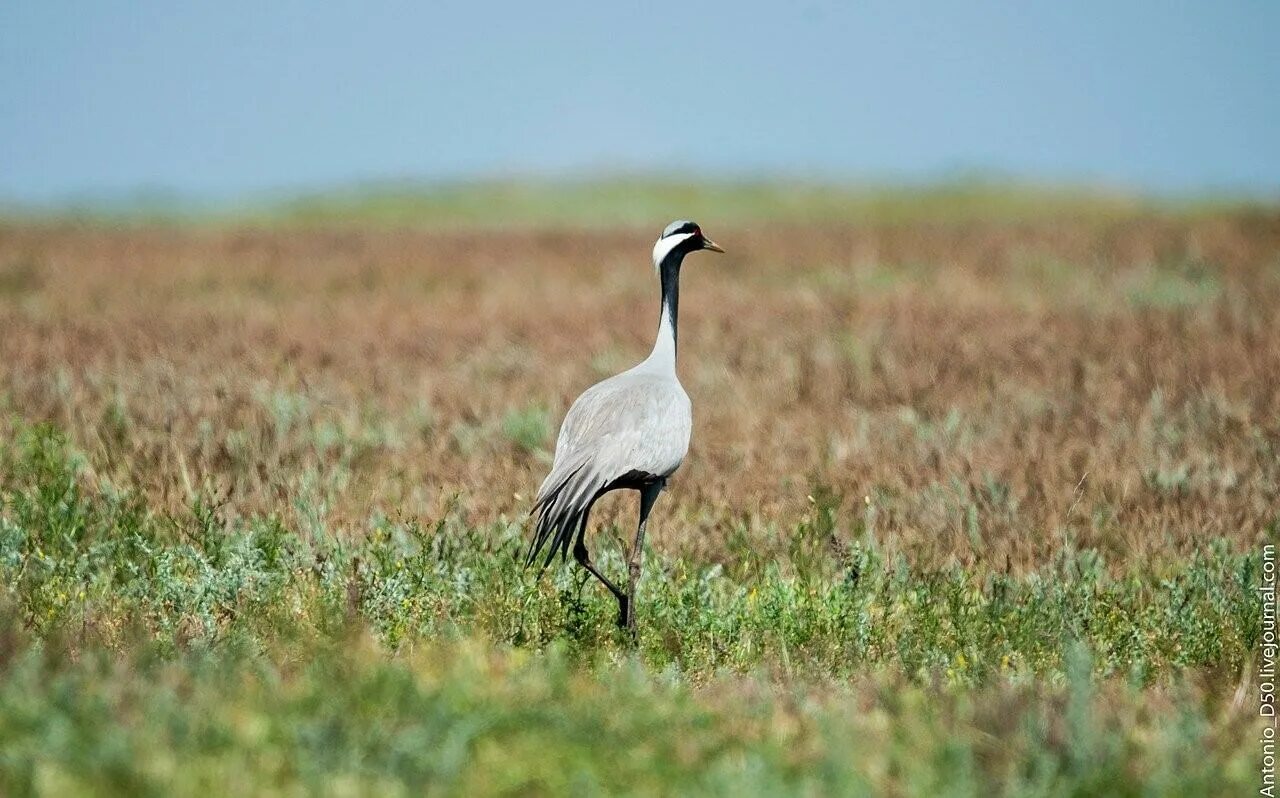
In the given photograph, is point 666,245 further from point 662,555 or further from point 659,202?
point 659,202

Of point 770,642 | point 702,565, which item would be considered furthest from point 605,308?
point 770,642

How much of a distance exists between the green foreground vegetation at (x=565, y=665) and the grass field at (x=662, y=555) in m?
0.02

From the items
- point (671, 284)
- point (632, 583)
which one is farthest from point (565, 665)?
point (671, 284)

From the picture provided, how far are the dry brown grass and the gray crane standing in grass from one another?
1.08 m

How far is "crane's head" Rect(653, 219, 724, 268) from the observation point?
8219 mm

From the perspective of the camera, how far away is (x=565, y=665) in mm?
5719

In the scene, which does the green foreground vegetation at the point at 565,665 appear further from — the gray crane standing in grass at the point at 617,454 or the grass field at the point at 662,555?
the gray crane standing in grass at the point at 617,454

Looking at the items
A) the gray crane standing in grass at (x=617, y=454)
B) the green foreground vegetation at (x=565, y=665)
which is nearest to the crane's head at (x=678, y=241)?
the gray crane standing in grass at (x=617, y=454)

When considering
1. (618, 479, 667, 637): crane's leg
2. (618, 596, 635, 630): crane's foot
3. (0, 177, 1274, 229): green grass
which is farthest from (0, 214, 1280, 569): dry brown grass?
(0, 177, 1274, 229): green grass

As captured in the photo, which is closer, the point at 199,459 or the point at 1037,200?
the point at 199,459

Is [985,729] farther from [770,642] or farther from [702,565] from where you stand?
[702,565]

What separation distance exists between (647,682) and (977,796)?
5.42 ft

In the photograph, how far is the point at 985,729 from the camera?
5121 mm

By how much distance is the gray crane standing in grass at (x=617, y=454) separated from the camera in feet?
23.1
